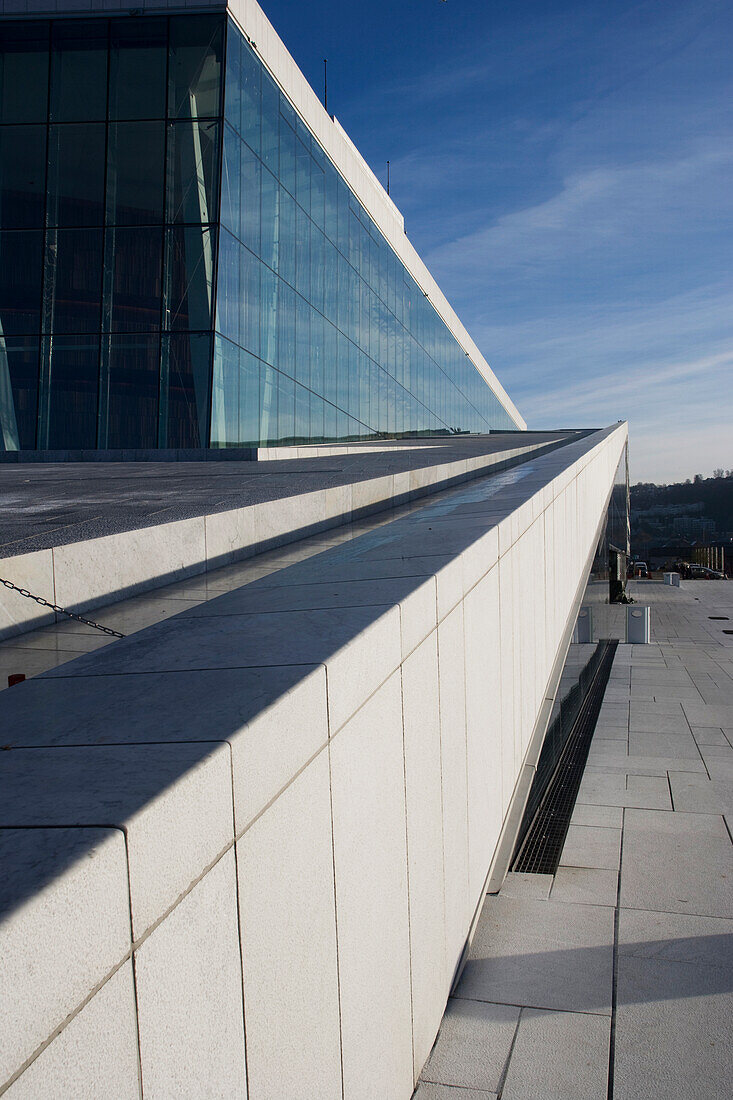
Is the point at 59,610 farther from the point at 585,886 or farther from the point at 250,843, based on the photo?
the point at 585,886

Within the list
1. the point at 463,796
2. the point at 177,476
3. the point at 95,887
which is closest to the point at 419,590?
the point at 463,796

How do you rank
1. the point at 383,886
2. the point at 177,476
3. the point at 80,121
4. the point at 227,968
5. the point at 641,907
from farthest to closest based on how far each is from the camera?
the point at 80,121 → the point at 177,476 → the point at 641,907 → the point at 383,886 → the point at 227,968

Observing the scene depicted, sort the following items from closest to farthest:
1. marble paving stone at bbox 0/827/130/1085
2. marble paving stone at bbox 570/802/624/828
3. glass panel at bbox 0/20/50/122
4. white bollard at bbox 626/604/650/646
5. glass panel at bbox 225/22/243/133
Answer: marble paving stone at bbox 0/827/130/1085
marble paving stone at bbox 570/802/624/828
glass panel at bbox 225/22/243/133
glass panel at bbox 0/20/50/122
white bollard at bbox 626/604/650/646

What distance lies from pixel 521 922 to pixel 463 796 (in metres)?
1.60

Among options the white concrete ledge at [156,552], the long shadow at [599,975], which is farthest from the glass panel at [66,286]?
the long shadow at [599,975]

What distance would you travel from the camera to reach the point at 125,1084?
1.39 metres

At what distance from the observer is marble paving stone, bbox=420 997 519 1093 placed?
3492 mm

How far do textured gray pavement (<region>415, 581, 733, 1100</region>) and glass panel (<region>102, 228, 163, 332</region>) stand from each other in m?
12.5

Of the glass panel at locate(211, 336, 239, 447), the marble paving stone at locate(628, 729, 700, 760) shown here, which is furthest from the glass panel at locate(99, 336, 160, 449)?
the marble paving stone at locate(628, 729, 700, 760)

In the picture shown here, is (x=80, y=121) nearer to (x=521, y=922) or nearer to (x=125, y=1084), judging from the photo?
(x=521, y=922)

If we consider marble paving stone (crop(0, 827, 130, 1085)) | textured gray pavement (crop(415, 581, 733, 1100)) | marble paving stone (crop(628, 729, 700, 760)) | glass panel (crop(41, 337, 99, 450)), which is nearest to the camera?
marble paving stone (crop(0, 827, 130, 1085))

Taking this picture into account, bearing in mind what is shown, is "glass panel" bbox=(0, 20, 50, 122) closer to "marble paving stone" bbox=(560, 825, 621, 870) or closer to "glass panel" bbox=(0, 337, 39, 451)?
"glass panel" bbox=(0, 337, 39, 451)

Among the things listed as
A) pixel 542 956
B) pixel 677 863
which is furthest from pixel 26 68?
pixel 542 956

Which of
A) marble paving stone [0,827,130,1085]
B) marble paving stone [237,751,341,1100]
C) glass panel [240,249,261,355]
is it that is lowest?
marble paving stone [237,751,341,1100]
